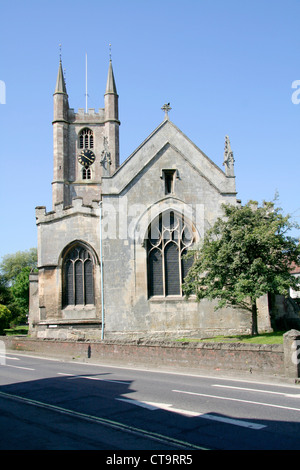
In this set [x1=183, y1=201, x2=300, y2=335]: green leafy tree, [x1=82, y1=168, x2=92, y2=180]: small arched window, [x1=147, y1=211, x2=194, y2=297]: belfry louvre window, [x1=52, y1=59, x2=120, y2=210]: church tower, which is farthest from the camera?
[x1=82, y1=168, x2=92, y2=180]: small arched window

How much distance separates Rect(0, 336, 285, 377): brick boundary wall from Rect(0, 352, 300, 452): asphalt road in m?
0.75

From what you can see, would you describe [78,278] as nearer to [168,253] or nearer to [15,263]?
[168,253]

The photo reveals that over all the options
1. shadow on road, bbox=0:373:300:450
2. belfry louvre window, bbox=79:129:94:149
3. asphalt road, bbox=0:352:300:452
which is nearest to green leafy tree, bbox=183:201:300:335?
asphalt road, bbox=0:352:300:452

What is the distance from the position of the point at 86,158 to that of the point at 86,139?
265 cm

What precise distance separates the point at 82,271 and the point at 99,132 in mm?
23406

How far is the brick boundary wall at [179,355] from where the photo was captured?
14.5 m

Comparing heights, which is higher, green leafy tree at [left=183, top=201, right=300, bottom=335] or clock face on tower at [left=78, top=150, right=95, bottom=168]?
clock face on tower at [left=78, top=150, right=95, bottom=168]

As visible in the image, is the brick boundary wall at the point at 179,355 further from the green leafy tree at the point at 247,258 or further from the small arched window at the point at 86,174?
the small arched window at the point at 86,174

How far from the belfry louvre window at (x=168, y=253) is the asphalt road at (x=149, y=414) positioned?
1284 centimetres

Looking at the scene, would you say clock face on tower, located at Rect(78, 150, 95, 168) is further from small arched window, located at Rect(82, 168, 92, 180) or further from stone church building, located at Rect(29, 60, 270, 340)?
stone church building, located at Rect(29, 60, 270, 340)

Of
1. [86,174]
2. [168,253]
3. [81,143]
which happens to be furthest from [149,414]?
[81,143]

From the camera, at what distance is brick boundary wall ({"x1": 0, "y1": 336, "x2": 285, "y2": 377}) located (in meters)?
14.5

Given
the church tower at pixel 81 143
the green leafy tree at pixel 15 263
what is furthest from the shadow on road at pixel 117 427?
the green leafy tree at pixel 15 263
